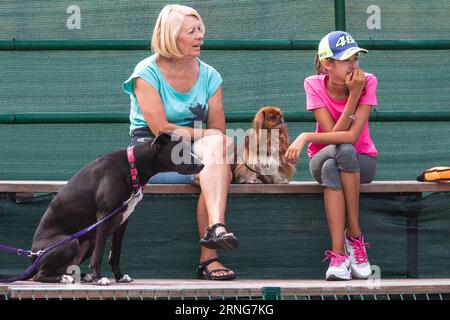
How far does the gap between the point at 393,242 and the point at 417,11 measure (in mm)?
1659

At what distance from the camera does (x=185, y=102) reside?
5879 millimetres

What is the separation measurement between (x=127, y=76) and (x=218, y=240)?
1.96 metres

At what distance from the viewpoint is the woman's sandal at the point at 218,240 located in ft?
17.0

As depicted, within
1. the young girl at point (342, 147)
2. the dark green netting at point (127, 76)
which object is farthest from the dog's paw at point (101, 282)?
the dark green netting at point (127, 76)

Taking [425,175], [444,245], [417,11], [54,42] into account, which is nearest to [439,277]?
[444,245]

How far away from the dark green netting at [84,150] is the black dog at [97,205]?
132cm

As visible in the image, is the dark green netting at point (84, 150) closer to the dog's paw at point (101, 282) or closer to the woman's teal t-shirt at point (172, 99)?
the woman's teal t-shirt at point (172, 99)

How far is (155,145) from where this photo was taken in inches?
212

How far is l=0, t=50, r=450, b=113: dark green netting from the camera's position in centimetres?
682

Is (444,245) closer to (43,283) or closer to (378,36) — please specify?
(378,36)

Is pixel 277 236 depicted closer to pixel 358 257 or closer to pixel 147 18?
pixel 358 257

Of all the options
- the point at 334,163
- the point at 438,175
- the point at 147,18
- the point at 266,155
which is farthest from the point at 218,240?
the point at 147,18

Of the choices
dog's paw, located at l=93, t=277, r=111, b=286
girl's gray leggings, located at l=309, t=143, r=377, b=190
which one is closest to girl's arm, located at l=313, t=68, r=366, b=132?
girl's gray leggings, located at l=309, t=143, r=377, b=190

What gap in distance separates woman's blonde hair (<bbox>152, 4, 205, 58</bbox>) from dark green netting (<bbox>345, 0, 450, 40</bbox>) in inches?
61.6
